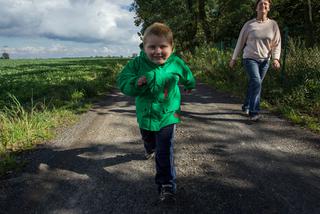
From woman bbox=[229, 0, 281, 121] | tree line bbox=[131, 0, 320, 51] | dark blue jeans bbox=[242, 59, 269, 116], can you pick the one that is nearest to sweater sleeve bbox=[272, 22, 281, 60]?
woman bbox=[229, 0, 281, 121]

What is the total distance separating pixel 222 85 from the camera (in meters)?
9.68

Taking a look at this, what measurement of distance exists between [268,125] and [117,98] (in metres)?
4.88

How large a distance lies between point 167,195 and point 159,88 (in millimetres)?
1010

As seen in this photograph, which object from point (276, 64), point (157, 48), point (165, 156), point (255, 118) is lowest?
point (255, 118)

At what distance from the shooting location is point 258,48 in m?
5.48

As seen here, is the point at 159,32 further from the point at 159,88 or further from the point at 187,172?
the point at 187,172

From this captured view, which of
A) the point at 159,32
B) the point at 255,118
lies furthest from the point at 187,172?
the point at 255,118

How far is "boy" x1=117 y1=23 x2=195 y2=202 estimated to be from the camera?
9.03ft

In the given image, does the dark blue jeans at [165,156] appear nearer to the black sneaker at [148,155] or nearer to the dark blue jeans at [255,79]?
the black sneaker at [148,155]

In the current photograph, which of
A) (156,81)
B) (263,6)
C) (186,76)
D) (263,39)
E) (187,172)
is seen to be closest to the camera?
(156,81)

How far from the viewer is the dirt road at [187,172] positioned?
2867 millimetres

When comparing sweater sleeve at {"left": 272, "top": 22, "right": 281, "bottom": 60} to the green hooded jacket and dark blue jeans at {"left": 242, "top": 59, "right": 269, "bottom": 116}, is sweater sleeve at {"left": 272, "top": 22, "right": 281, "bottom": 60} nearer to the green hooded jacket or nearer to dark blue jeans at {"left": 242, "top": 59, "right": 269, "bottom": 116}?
dark blue jeans at {"left": 242, "top": 59, "right": 269, "bottom": 116}

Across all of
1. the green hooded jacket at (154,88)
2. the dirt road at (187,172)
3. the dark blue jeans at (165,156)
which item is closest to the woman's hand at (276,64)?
the dirt road at (187,172)

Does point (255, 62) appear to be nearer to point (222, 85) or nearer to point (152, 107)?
point (152, 107)
